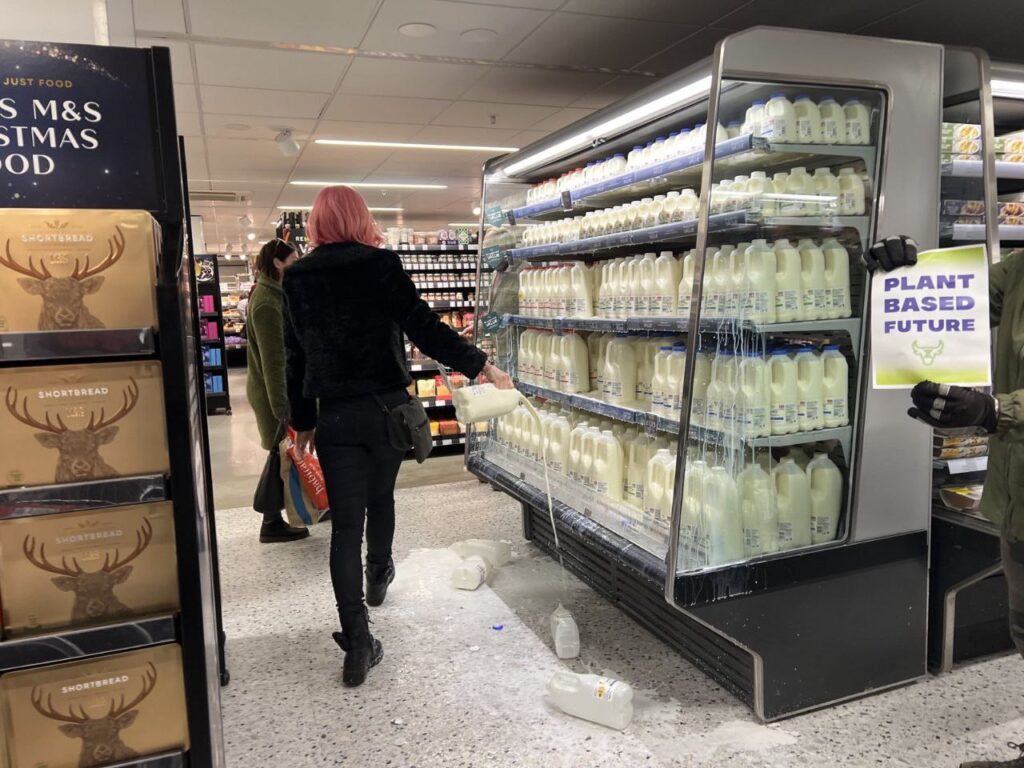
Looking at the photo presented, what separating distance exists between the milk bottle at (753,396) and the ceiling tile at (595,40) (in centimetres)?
307

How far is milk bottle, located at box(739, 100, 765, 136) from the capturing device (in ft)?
8.38

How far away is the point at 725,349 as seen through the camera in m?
2.67

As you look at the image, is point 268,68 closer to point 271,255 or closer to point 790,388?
point 271,255

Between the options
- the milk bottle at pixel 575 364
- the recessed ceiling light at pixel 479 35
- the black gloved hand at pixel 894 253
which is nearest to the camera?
the black gloved hand at pixel 894 253

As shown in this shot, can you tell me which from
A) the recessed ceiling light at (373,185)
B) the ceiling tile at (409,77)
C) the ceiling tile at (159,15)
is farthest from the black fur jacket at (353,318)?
the recessed ceiling light at (373,185)

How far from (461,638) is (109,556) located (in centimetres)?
218

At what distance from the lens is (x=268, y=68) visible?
18.3 feet

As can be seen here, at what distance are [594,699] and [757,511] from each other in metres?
0.91

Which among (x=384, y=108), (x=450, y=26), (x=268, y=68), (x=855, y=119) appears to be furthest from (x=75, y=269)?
(x=384, y=108)

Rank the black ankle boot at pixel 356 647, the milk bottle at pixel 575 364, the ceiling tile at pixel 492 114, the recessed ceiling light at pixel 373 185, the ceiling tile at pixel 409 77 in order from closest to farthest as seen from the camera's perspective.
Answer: the black ankle boot at pixel 356 647
the milk bottle at pixel 575 364
the ceiling tile at pixel 409 77
the ceiling tile at pixel 492 114
the recessed ceiling light at pixel 373 185

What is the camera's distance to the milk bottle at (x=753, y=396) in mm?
2629

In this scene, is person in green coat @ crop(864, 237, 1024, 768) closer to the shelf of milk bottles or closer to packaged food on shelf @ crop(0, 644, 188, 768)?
the shelf of milk bottles

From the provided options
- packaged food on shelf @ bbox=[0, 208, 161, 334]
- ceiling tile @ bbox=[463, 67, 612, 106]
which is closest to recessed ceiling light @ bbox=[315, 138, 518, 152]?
ceiling tile @ bbox=[463, 67, 612, 106]

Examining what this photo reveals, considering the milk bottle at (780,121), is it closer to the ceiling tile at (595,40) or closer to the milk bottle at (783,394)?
the milk bottle at (783,394)
